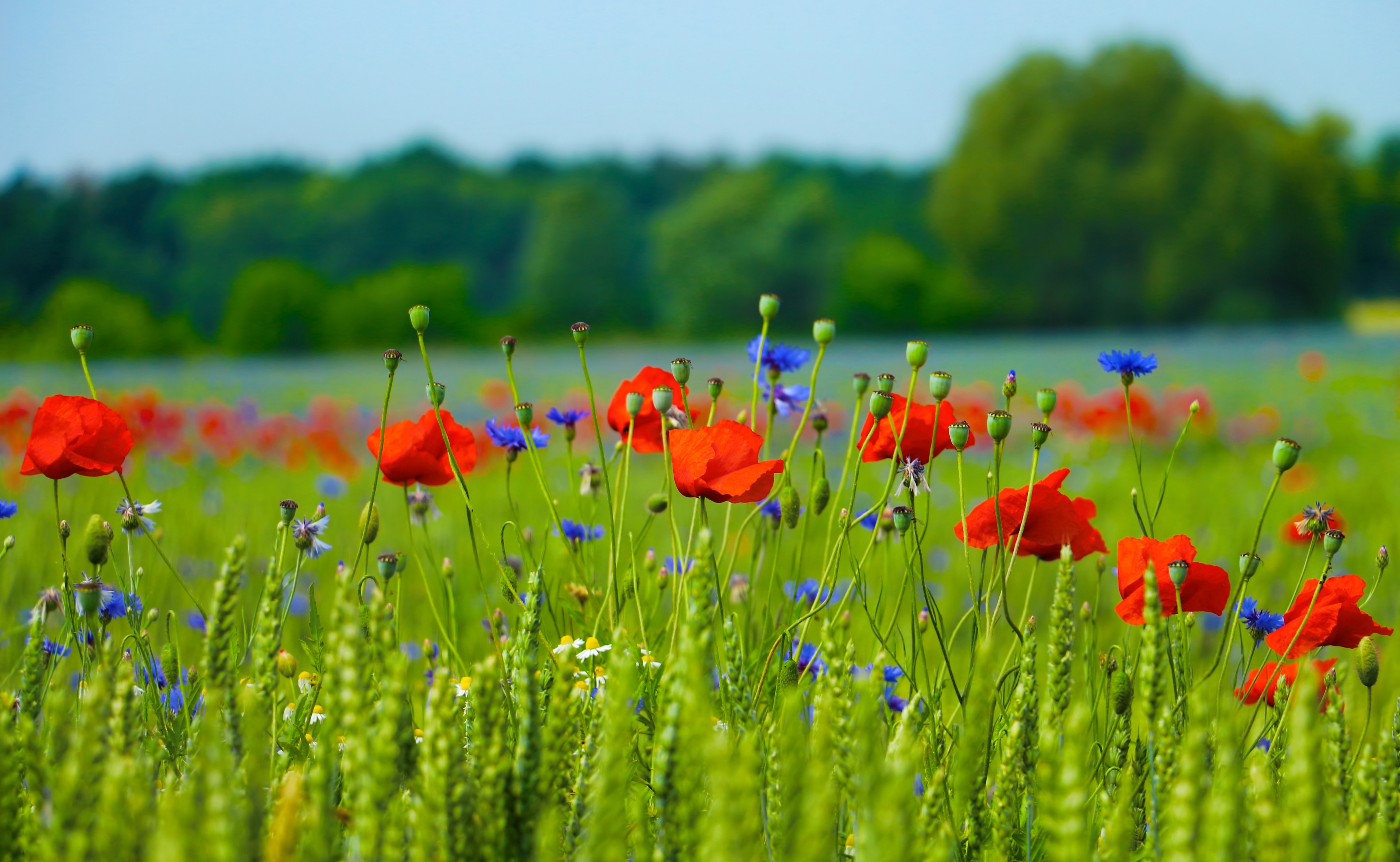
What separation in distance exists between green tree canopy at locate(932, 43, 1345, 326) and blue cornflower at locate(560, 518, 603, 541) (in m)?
21.9

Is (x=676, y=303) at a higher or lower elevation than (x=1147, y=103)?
lower

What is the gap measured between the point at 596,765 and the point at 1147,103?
26060 millimetres

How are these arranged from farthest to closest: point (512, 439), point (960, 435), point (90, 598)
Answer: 1. point (512, 439)
2. point (960, 435)
3. point (90, 598)

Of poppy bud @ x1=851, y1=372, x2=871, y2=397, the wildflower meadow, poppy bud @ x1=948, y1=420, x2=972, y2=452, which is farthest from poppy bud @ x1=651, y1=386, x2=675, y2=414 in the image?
poppy bud @ x1=948, y1=420, x2=972, y2=452

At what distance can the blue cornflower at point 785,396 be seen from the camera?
1.52m

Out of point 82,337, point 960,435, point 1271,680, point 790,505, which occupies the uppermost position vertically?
point 82,337

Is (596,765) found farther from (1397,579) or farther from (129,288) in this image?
(129,288)

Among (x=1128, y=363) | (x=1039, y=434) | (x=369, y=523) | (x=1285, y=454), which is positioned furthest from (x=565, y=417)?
(x=1285, y=454)

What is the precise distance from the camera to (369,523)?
1.34 m

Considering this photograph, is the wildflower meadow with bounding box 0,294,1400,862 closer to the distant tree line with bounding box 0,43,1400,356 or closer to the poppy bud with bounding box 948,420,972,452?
the poppy bud with bounding box 948,420,972,452

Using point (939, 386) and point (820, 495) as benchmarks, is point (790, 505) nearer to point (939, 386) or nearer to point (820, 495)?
point (820, 495)

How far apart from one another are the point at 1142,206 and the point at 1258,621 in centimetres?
2367

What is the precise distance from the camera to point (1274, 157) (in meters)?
22.2

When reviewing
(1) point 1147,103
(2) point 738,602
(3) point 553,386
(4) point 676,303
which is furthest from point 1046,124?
(2) point 738,602
